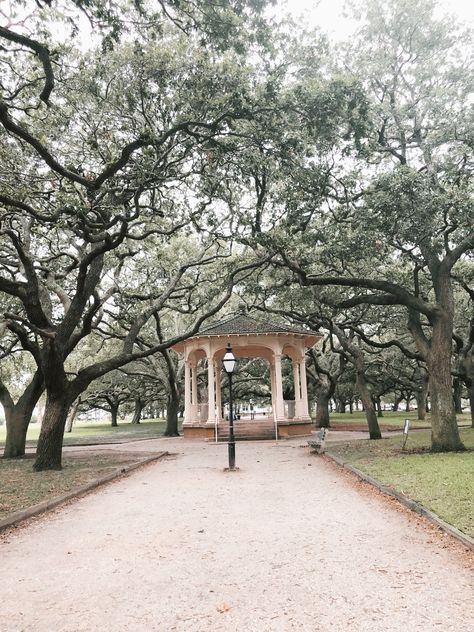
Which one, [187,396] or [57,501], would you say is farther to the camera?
[187,396]

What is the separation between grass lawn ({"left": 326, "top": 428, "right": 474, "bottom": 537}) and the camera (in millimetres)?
6898

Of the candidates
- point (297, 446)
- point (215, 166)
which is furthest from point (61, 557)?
point (297, 446)

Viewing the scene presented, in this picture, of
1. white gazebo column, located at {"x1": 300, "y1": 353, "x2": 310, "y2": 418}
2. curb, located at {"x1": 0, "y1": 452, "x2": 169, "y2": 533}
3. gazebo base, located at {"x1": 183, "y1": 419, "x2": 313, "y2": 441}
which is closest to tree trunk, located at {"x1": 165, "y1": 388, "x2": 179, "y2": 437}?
gazebo base, located at {"x1": 183, "y1": 419, "x2": 313, "y2": 441}

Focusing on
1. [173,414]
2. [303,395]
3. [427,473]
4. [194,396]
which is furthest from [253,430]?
[427,473]

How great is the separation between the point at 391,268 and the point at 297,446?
7825 mm

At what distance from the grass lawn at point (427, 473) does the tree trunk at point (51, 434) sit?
7635 mm

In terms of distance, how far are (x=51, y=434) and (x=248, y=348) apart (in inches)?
596

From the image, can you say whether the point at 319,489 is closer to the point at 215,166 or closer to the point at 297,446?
the point at 215,166

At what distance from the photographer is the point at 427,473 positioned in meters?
9.92

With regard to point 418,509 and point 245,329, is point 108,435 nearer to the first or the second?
point 245,329

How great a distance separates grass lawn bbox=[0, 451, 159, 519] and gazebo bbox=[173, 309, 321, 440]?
8.56 metres

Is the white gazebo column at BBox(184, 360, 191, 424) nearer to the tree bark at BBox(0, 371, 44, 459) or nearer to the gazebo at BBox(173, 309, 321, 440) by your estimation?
the gazebo at BBox(173, 309, 321, 440)

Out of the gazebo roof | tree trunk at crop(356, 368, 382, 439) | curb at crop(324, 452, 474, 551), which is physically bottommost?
curb at crop(324, 452, 474, 551)

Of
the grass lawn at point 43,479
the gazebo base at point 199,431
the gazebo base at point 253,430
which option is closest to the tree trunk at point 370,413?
the gazebo base at point 253,430
